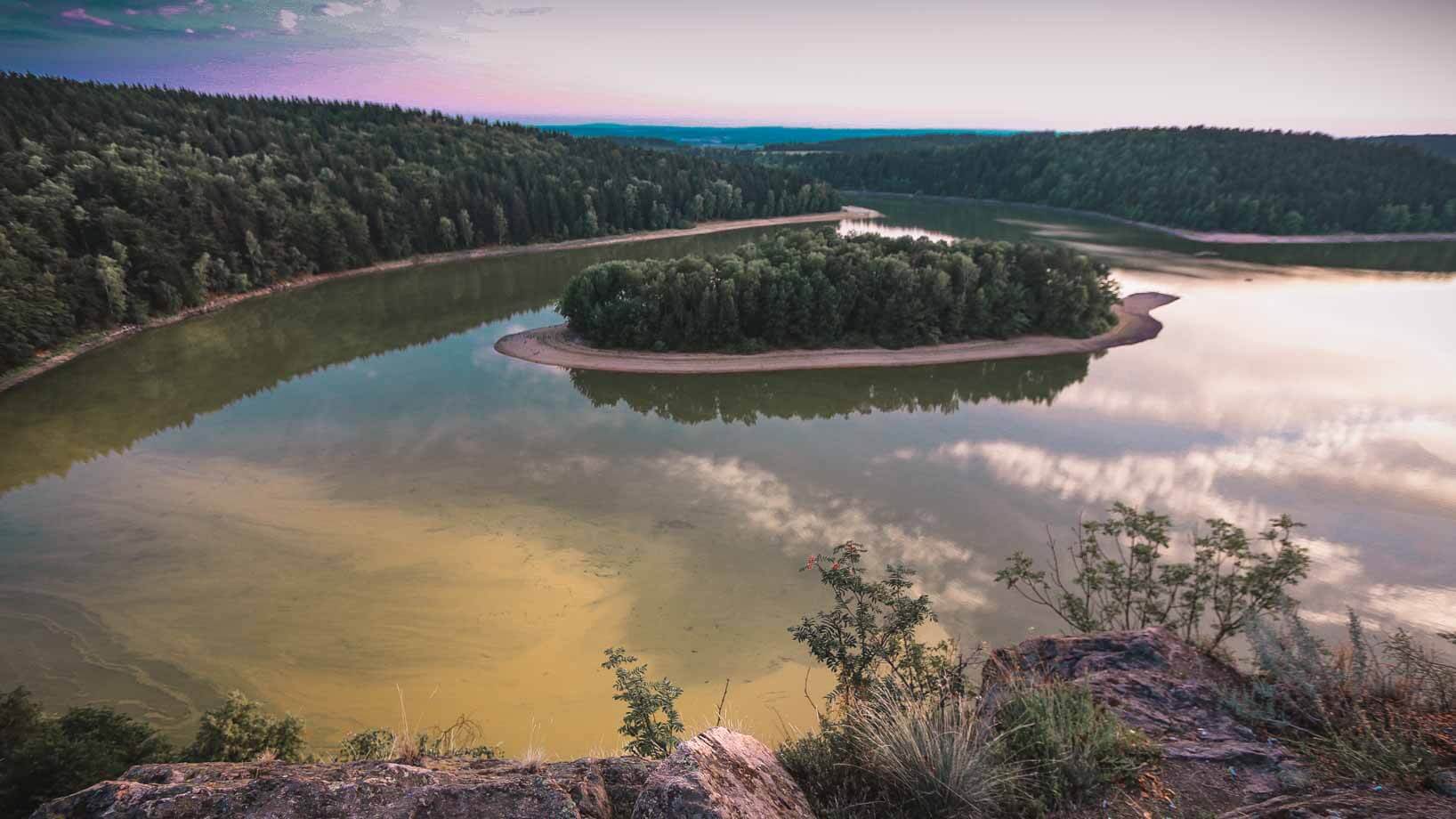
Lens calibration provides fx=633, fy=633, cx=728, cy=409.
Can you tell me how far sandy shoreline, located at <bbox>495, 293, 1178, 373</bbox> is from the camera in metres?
42.1

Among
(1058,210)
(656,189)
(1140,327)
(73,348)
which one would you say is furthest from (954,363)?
(1058,210)

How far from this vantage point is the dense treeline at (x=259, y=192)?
4588cm

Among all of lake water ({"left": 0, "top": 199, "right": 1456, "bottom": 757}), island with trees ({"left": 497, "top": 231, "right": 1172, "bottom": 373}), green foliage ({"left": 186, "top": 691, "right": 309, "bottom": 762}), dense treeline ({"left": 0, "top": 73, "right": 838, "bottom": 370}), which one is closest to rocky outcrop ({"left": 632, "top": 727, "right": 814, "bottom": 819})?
lake water ({"left": 0, "top": 199, "right": 1456, "bottom": 757})

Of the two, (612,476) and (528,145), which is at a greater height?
(528,145)

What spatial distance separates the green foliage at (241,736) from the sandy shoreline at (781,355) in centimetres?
3091

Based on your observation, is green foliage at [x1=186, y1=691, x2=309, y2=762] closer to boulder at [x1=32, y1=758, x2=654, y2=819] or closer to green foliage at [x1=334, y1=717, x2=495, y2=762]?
green foliage at [x1=334, y1=717, x2=495, y2=762]

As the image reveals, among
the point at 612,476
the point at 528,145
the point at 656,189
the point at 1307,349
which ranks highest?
the point at 528,145

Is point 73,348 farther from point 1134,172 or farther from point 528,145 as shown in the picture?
point 1134,172

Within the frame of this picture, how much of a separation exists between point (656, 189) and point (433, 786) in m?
102

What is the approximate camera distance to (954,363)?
1688 inches

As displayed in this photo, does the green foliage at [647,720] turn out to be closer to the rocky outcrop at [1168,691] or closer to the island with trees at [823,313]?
the rocky outcrop at [1168,691]

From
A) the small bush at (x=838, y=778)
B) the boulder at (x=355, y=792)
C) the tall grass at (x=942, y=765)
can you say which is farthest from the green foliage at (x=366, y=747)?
the tall grass at (x=942, y=765)

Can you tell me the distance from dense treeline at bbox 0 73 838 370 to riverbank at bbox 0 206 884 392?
918 millimetres

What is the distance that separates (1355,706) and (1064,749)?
120 inches
